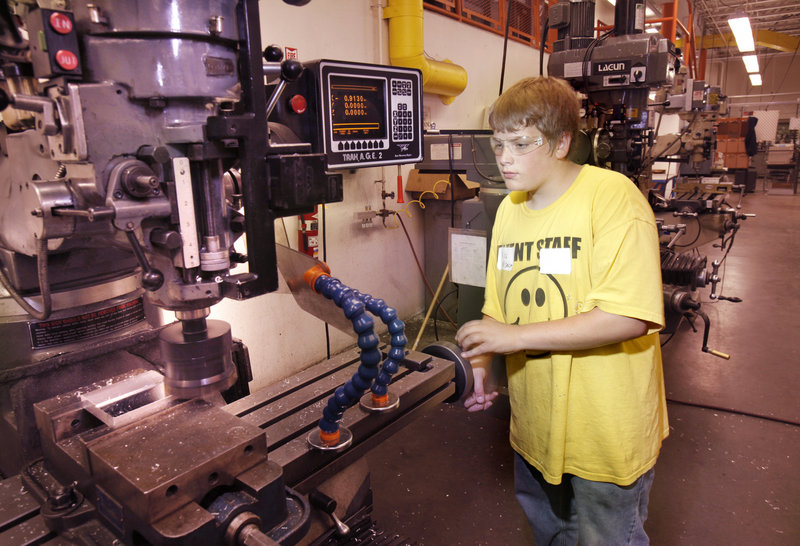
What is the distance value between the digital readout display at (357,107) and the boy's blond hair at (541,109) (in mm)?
235

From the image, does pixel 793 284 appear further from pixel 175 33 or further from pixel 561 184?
pixel 175 33

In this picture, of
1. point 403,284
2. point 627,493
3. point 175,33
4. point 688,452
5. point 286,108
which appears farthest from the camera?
point 403,284

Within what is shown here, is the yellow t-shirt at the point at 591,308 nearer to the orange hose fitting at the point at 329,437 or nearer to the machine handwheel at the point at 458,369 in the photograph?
the machine handwheel at the point at 458,369

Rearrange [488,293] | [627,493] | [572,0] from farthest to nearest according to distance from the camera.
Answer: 1. [572,0]
2. [488,293]
3. [627,493]

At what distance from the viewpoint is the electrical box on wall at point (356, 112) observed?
805 mm

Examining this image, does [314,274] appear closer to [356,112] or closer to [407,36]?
[356,112]

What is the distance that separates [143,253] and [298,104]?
33cm

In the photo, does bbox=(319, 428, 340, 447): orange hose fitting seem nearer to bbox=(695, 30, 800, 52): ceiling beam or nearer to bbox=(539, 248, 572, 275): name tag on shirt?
bbox=(539, 248, 572, 275): name tag on shirt

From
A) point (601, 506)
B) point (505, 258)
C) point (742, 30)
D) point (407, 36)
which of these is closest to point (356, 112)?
point (505, 258)

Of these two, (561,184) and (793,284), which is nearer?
(561,184)

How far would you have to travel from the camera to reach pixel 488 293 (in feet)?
3.88

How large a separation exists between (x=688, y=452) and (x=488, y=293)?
1363 mm

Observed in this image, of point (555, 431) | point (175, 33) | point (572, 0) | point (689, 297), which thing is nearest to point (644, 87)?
point (572, 0)

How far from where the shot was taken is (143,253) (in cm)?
60
